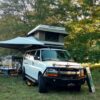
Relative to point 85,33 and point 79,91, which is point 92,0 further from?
point 79,91

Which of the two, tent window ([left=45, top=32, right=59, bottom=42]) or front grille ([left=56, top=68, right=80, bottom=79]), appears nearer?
front grille ([left=56, top=68, right=80, bottom=79])

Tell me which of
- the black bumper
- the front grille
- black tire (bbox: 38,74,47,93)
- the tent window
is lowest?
the tent window

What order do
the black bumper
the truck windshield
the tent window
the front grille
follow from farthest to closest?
the tent window, the truck windshield, the front grille, the black bumper

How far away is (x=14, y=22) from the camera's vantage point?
115 feet

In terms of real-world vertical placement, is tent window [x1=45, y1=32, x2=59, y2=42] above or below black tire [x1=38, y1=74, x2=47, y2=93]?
below

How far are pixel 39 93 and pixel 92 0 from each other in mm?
9565

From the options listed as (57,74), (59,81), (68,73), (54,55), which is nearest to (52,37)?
(54,55)

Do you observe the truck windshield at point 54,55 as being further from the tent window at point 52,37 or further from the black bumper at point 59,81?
the tent window at point 52,37

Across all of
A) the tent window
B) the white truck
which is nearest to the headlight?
the white truck

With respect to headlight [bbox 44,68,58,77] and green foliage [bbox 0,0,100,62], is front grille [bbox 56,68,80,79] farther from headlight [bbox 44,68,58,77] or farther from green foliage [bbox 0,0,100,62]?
green foliage [bbox 0,0,100,62]

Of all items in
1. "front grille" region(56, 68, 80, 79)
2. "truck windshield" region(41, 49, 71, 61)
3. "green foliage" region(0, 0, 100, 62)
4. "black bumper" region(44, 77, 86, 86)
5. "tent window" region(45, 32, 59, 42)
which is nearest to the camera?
"black bumper" region(44, 77, 86, 86)

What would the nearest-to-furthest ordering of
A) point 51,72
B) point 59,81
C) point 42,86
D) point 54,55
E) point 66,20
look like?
point 59,81 → point 51,72 → point 42,86 → point 54,55 → point 66,20

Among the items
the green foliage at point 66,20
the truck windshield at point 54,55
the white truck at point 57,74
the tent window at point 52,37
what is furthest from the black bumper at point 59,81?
the tent window at point 52,37

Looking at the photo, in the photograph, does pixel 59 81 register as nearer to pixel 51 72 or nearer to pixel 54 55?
pixel 51 72
